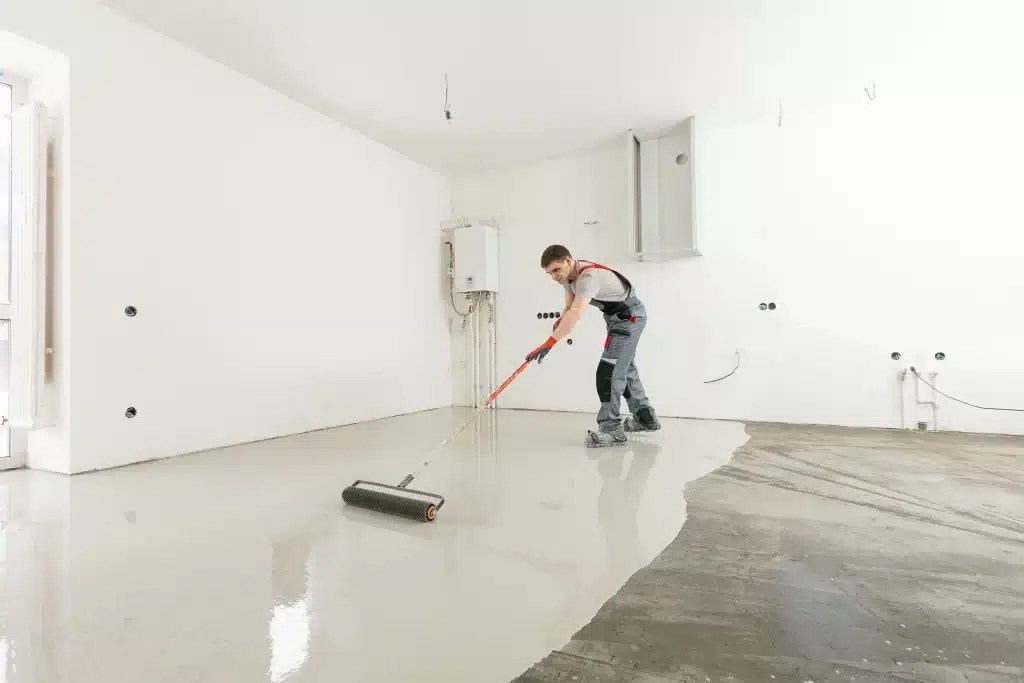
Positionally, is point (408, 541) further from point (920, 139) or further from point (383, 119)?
point (920, 139)

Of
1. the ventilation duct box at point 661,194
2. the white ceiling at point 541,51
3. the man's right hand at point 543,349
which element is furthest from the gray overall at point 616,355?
the white ceiling at point 541,51

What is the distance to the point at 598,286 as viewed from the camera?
3059 mm

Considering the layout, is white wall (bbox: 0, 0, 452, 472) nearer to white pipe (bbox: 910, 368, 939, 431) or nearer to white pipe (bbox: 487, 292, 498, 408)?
white pipe (bbox: 487, 292, 498, 408)

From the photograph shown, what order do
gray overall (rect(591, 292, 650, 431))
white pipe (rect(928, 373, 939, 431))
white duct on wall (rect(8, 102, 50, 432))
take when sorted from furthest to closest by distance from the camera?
white pipe (rect(928, 373, 939, 431)) → gray overall (rect(591, 292, 650, 431)) → white duct on wall (rect(8, 102, 50, 432))

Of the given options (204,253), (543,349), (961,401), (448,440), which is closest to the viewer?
(448,440)

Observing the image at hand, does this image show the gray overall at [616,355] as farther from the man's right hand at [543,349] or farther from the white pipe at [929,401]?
the white pipe at [929,401]

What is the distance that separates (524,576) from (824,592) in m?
0.75

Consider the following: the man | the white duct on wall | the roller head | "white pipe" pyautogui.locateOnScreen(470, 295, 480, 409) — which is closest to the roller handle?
the roller head

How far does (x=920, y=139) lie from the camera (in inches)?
147

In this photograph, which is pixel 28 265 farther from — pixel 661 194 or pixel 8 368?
pixel 661 194

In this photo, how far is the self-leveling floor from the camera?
0.98 m

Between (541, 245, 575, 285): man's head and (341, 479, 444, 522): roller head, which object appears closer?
(341, 479, 444, 522): roller head

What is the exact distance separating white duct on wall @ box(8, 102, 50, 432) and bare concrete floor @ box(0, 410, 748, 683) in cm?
45

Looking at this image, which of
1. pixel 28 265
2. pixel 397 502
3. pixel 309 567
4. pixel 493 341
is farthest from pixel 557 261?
pixel 28 265
